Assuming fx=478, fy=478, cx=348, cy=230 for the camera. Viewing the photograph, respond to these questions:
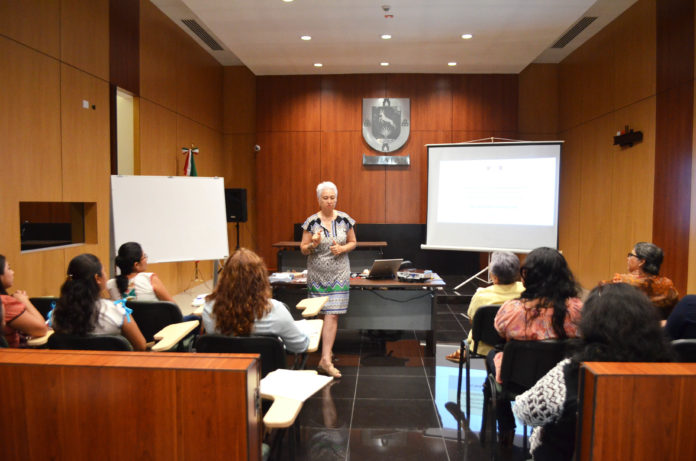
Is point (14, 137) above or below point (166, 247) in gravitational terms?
above

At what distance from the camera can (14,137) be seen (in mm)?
3914

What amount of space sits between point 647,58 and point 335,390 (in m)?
5.38

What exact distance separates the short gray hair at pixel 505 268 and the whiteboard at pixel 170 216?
2809 mm

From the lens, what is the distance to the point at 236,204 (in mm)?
7762

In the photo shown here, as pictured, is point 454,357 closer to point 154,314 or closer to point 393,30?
point 154,314

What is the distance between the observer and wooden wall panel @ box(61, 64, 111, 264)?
15.1 ft

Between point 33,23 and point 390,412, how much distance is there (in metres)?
4.31

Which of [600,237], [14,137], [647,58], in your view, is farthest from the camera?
[600,237]

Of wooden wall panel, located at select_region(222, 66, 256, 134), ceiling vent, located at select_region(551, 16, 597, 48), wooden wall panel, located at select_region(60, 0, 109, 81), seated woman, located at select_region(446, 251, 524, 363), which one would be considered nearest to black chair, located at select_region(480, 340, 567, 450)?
seated woman, located at select_region(446, 251, 524, 363)

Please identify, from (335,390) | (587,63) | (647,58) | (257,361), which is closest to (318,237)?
(335,390)

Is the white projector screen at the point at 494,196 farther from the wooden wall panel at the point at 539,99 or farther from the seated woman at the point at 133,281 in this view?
the seated woman at the point at 133,281

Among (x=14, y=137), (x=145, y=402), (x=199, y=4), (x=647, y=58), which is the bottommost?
(x=145, y=402)

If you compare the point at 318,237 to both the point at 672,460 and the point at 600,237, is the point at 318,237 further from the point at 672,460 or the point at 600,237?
the point at 600,237

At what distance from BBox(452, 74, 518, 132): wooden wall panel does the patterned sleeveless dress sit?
217 inches
